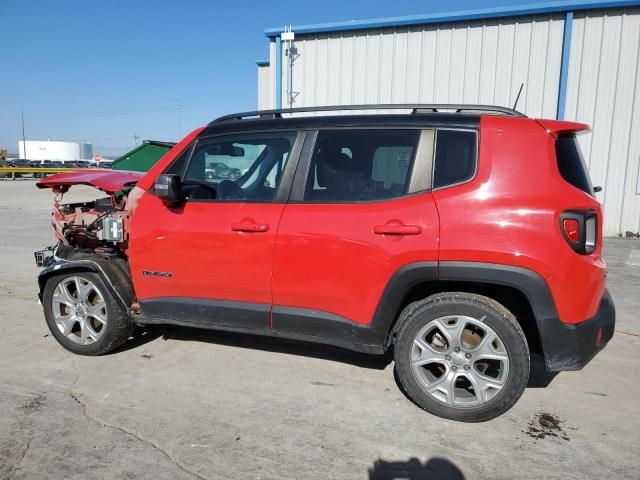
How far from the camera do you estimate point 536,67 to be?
10.5 m

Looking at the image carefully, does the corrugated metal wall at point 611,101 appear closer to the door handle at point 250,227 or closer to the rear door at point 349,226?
the rear door at point 349,226

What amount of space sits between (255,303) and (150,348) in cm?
135

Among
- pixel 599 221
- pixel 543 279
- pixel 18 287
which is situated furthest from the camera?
pixel 18 287

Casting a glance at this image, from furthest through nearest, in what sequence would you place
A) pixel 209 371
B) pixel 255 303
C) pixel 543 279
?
pixel 209 371 < pixel 255 303 < pixel 543 279

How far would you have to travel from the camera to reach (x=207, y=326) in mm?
3650

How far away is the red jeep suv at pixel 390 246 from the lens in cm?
284

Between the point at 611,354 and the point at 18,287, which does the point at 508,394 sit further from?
the point at 18,287

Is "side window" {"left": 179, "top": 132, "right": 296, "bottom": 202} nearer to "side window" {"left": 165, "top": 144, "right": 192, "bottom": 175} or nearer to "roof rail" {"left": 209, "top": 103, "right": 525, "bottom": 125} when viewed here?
"side window" {"left": 165, "top": 144, "right": 192, "bottom": 175}

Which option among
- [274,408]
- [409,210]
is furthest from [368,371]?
[409,210]

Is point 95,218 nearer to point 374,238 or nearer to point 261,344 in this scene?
point 261,344

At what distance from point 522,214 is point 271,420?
1913 millimetres

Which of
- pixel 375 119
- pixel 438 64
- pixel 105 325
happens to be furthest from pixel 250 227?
pixel 438 64

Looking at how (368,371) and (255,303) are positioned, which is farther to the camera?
(368,371)

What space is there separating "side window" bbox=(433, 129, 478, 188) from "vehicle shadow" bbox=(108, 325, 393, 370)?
5.35 ft
